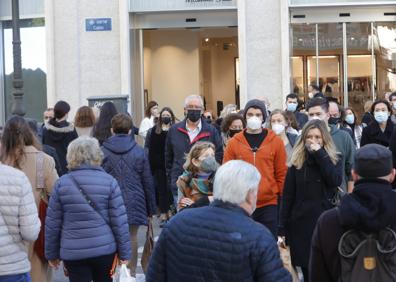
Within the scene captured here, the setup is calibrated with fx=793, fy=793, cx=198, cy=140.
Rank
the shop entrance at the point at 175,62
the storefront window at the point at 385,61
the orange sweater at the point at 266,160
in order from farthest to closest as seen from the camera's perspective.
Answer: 1. the shop entrance at the point at 175,62
2. the storefront window at the point at 385,61
3. the orange sweater at the point at 266,160

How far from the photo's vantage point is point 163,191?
12.9 m

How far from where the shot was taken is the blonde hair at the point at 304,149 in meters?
7.14

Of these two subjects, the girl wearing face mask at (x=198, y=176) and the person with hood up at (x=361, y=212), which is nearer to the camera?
the person with hood up at (x=361, y=212)

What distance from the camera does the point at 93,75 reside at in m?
19.1

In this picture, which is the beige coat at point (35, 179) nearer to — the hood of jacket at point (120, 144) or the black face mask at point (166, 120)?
the hood of jacket at point (120, 144)

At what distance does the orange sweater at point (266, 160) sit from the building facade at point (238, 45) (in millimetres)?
10405

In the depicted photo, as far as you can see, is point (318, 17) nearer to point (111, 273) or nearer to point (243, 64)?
point (243, 64)

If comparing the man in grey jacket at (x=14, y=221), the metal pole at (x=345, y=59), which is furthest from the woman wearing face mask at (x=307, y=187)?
the metal pole at (x=345, y=59)

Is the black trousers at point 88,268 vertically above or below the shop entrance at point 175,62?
below

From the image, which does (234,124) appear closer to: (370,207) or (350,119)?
(350,119)

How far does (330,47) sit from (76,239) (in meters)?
14.5

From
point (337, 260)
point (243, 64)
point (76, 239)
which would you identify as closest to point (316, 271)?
point (337, 260)

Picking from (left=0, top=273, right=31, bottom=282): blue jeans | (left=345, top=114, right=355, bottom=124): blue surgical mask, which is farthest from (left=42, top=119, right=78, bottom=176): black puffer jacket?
(left=345, top=114, right=355, bottom=124): blue surgical mask

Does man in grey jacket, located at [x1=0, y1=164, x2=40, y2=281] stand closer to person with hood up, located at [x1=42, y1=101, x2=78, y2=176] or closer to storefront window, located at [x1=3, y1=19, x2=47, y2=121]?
person with hood up, located at [x1=42, y1=101, x2=78, y2=176]
